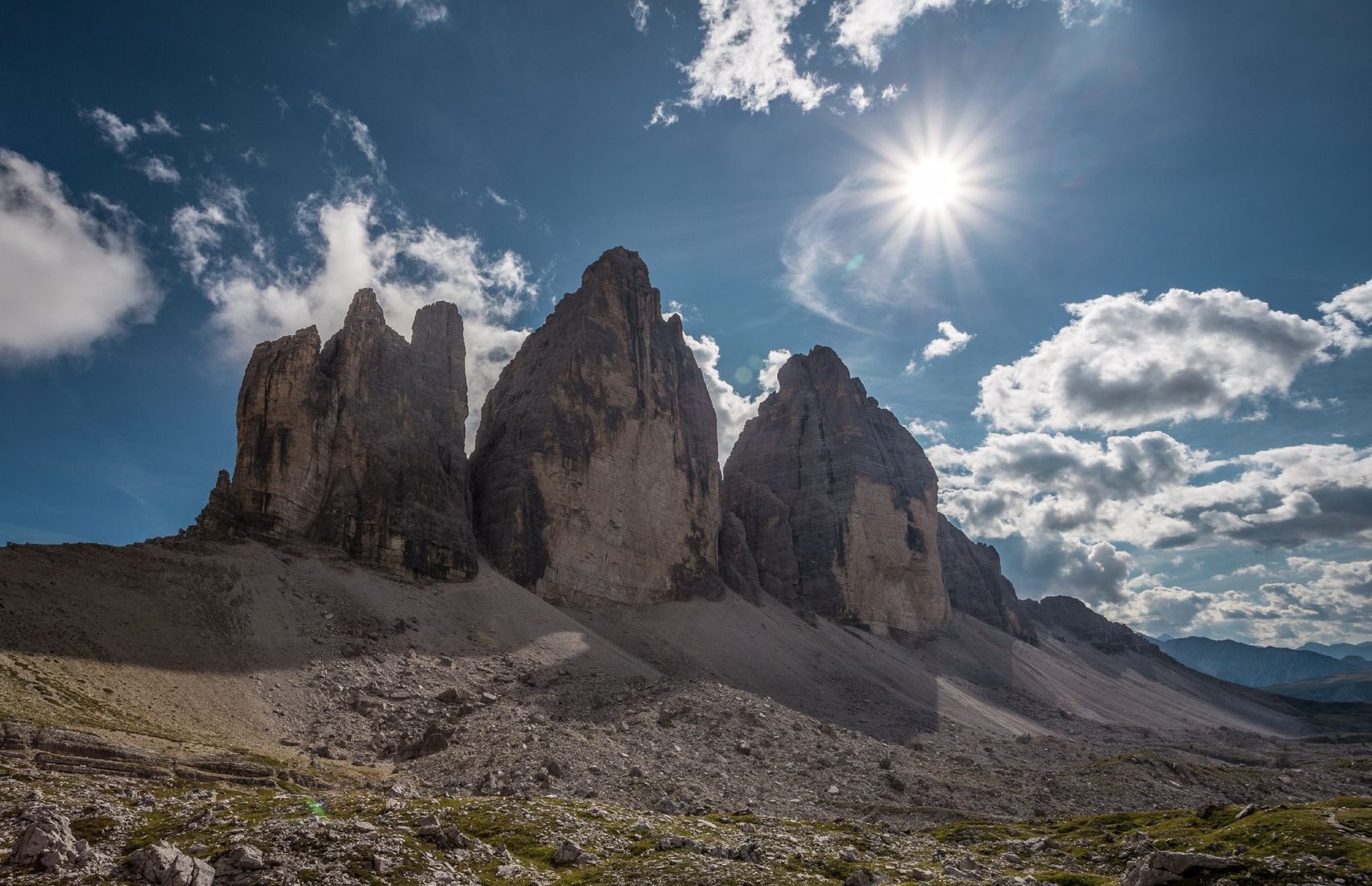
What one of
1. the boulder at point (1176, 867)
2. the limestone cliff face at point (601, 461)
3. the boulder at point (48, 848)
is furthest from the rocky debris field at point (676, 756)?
the limestone cliff face at point (601, 461)

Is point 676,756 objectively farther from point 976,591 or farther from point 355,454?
point 976,591

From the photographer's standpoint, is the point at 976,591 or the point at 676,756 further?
the point at 976,591

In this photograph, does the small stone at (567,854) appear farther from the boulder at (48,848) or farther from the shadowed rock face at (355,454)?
the shadowed rock face at (355,454)

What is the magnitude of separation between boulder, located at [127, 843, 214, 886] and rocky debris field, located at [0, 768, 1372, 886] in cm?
4

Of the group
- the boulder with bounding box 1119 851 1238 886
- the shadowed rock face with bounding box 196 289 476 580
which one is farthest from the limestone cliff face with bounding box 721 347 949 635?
the boulder with bounding box 1119 851 1238 886

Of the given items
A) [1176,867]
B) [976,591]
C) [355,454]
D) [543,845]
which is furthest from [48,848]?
[976,591]

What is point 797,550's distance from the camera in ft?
454

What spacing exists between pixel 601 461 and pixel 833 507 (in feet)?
182

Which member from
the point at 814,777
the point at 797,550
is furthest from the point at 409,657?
the point at 797,550

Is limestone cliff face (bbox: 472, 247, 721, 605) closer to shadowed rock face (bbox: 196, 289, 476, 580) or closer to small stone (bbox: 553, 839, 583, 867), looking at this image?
shadowed rock face (bbox: 196, 289, 476, 580)

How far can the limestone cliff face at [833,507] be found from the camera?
13362 cm

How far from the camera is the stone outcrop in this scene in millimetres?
175375

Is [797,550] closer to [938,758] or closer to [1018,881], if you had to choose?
[938,758]

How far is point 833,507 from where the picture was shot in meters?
141
